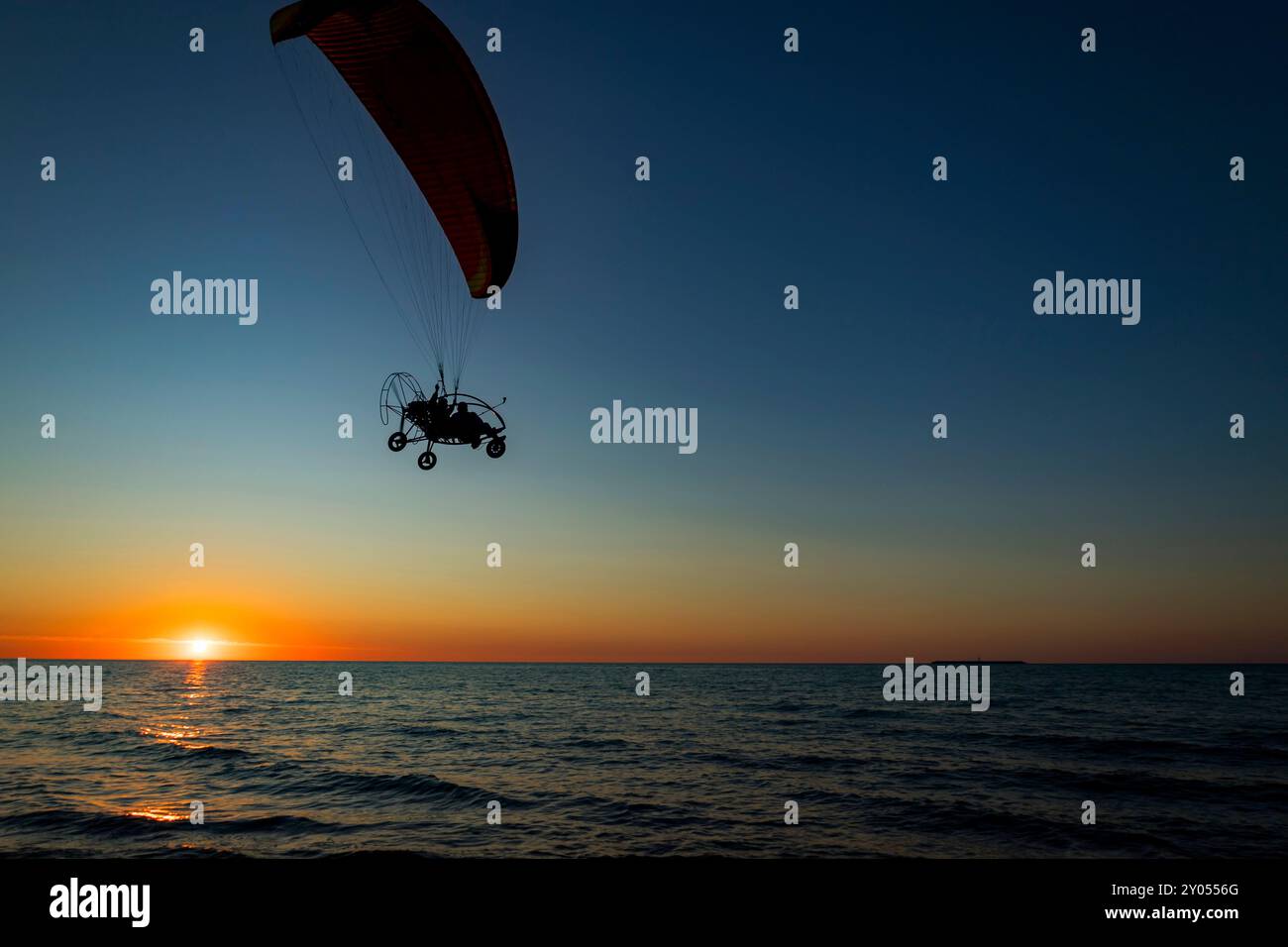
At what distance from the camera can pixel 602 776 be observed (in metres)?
25.6

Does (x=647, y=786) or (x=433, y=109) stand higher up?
(x=433, y=109)

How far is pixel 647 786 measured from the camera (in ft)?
78.4

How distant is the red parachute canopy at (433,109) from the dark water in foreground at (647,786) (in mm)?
15074

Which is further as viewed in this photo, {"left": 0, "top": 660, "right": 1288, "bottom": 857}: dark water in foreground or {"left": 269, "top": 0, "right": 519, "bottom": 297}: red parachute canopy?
{"left": 0, "top": 660, "right": 1288, "bottom": 857}: dark water in foreground

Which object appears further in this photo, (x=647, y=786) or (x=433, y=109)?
(x=647, y=786)

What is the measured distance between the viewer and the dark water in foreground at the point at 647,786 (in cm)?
1805

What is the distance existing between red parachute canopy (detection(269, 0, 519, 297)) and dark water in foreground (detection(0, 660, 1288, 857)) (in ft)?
49.5

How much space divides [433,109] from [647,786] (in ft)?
67.6

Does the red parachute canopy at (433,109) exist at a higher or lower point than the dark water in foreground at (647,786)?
higher

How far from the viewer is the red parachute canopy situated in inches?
652

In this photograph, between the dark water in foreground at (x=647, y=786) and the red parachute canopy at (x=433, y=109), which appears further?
the dark water in foreground at (x=647, y=786)
